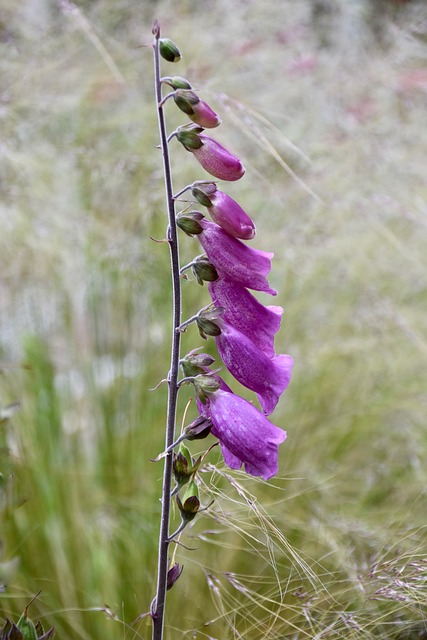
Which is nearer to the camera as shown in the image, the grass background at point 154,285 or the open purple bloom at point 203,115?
the open purple bloom at point 203,115

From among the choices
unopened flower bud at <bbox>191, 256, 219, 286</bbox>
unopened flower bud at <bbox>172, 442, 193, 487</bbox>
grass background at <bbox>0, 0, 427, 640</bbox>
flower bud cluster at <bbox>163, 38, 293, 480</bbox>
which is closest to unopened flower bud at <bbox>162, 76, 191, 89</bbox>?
flower bud cluster at <bbox>163, 38, 293, 480</bbox>

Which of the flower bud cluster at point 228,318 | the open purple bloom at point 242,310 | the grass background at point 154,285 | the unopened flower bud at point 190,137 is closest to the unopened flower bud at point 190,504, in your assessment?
the flower bud cluster at point 228,318

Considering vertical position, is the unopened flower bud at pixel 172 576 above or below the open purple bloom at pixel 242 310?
below

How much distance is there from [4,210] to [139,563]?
1.90 feet

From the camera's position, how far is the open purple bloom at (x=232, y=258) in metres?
0.46

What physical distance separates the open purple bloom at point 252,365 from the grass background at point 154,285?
13.8 inches

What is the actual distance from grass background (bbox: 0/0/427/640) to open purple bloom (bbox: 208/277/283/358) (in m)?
0.37

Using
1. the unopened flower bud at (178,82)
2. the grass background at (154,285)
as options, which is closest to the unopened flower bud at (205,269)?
the unopened flower bud at (178,82)

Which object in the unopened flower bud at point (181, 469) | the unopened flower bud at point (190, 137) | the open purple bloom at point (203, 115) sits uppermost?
the open purple bloom at point (203, 115)

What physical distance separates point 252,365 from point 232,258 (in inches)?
2.7

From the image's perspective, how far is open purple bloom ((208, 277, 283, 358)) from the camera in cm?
48

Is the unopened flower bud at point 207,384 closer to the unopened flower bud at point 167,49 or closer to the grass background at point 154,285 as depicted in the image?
the unopened flower bud at point 167,49

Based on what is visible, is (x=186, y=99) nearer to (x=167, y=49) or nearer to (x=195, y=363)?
(x=167, y=49)

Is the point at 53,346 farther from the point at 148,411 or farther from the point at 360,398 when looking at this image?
the point at 360,398
